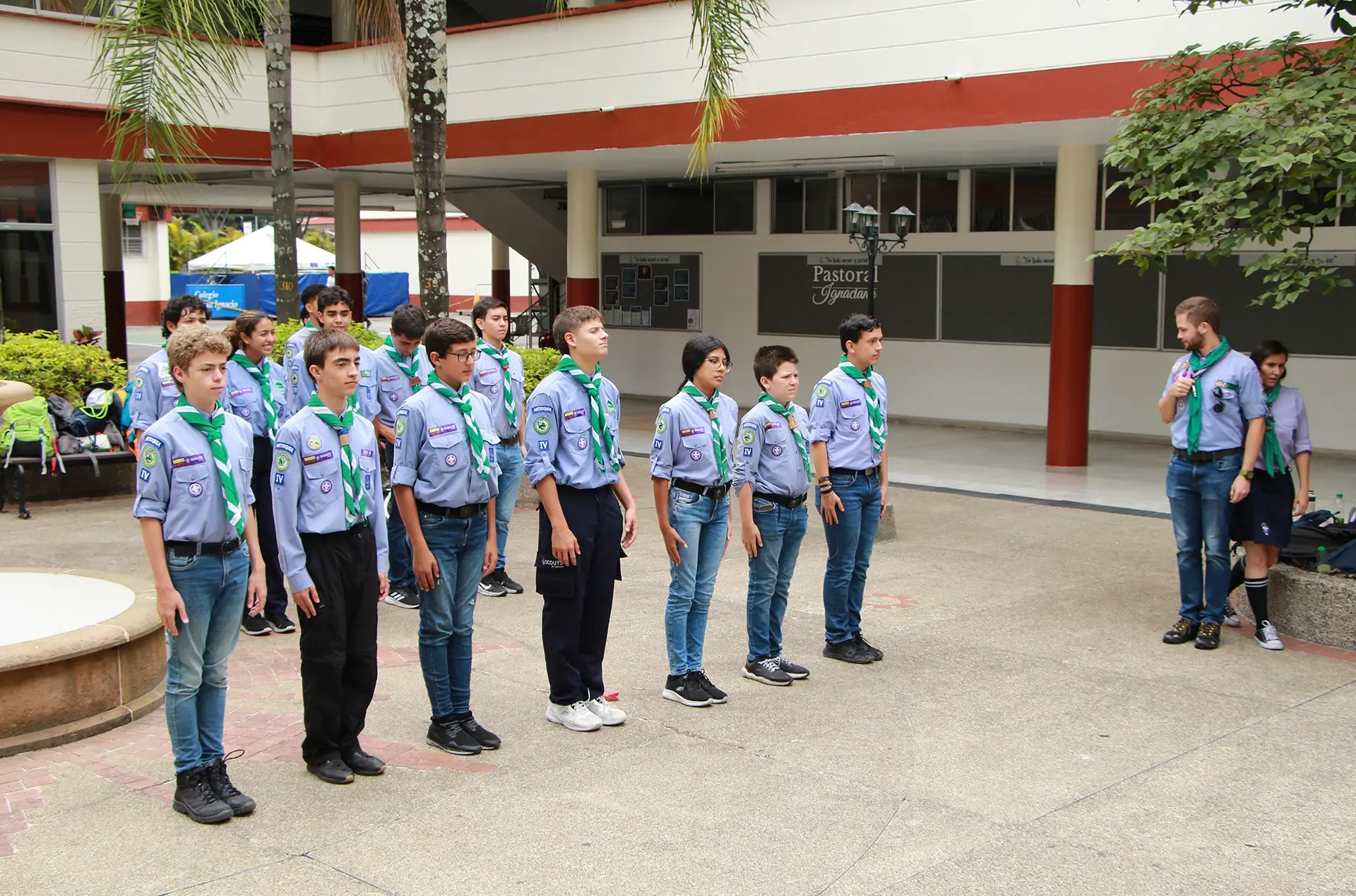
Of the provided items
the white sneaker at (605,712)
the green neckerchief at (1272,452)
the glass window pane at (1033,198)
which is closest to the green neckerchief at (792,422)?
the white sneaker at (605,712)

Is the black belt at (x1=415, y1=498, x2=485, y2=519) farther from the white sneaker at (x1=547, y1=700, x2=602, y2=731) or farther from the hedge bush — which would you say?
the hedge bush

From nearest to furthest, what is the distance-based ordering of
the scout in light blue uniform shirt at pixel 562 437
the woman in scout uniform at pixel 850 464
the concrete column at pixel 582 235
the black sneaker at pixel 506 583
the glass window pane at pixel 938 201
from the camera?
the scout in light blue uniform shirt at pixel 562 437 < the woman in scout uniform at pixel 850 464 < the black sneaker at pixel 506 583 < the glass window pane at pixel 938 201 < the concrete column at pixel 582 235

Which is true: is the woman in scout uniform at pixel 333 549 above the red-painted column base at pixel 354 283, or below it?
below

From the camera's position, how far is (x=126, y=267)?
156ft

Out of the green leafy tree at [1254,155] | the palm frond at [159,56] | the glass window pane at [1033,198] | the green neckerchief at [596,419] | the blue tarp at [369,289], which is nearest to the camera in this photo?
the green neckerchief at [596,419]

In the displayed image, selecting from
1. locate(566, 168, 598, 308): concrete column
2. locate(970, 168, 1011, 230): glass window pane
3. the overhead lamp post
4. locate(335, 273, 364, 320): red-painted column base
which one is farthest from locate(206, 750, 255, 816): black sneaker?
locate(335, 273, 364, 320): red-painted column base

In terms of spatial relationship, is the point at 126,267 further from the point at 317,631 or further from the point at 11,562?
the point at 317,631

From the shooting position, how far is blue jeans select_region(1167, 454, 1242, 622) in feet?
23.9

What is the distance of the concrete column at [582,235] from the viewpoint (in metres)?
17.7

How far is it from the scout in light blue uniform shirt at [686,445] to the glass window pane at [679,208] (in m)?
14.0

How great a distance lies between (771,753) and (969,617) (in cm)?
280

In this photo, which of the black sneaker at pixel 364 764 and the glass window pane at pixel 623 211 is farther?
the glass window pane at pixel 623 211

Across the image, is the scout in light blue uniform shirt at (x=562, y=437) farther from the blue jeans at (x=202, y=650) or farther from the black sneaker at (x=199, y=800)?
the black sneaker at (x=199, y=800)

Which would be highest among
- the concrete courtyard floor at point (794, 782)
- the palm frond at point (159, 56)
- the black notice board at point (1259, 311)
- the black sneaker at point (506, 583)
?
the palm frond at point (159, 56)
